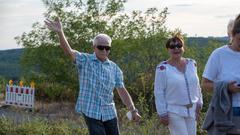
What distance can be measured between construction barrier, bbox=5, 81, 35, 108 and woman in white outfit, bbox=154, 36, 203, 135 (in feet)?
34.2

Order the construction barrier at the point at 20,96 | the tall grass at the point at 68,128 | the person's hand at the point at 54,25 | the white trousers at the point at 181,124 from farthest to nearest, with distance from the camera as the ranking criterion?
the construction barrier at the point at 20,96, the tall grass at the point at 68,128, the person's hand at the point at 54,25, the white trousers at the point at 181,124

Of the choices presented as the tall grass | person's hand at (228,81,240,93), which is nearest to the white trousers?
person's hand at (228,81,240,93)

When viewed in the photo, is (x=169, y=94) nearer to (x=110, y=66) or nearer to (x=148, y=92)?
(x=110, y=66)

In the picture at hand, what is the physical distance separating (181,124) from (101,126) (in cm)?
84

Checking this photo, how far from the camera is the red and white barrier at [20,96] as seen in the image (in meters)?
16.1

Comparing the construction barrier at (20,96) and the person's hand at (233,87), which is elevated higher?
the person's hand at (233,87)

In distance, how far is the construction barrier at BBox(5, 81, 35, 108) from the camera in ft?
52.6

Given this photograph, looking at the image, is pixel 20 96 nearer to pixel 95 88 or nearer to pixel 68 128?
pixel 68 128

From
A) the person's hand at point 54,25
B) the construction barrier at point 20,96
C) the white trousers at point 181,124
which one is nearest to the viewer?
the white trousers at point 181,124

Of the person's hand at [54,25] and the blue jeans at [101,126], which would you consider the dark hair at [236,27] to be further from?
the person's hand at [54,25]

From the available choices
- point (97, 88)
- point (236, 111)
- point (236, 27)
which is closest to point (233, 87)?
point (236, 111)

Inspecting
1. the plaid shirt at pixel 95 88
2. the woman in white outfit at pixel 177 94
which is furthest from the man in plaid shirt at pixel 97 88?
the woman in white outfit at pixel 177 94

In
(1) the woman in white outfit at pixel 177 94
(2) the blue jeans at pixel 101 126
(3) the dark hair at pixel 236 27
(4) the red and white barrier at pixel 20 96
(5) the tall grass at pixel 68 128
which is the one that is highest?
(3) the dark hair at pixel 236 27

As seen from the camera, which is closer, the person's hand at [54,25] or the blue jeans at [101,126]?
the blue jeans at [101,126]
